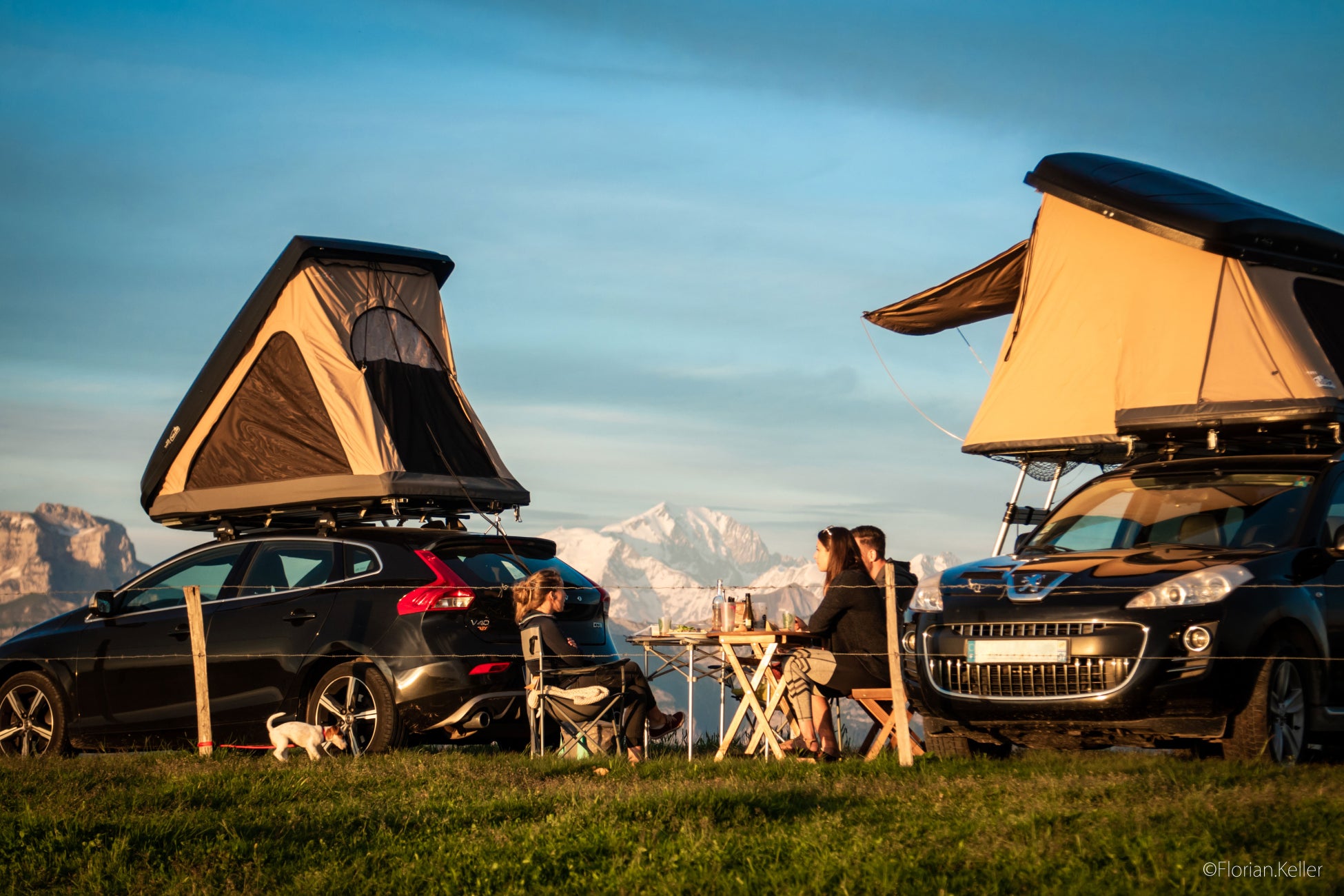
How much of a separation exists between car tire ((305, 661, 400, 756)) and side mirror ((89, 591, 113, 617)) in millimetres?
2098

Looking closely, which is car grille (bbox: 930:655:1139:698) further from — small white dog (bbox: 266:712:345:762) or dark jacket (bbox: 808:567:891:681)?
small white dog (bbox: 266:712:345:762)

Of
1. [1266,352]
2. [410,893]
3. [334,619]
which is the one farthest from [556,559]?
[1266,352]

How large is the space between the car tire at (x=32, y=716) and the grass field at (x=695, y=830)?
2769 mm

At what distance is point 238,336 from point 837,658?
21.8ft

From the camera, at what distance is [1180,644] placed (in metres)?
6.81

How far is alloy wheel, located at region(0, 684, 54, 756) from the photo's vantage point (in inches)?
406

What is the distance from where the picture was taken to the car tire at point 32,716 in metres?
10.2

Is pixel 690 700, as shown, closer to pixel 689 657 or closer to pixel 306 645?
pixel 689 657

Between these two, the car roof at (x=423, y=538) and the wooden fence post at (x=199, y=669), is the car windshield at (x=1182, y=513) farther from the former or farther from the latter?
the wooden fence post at (x=199, y=669)

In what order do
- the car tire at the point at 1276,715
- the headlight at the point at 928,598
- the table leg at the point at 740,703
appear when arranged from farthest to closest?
the table leg at the point at 740,703, the headlight at the point at 928,598, the car tire at the point at 1276,715

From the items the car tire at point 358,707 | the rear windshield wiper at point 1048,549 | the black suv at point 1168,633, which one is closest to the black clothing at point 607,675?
the car tire at point 358,707

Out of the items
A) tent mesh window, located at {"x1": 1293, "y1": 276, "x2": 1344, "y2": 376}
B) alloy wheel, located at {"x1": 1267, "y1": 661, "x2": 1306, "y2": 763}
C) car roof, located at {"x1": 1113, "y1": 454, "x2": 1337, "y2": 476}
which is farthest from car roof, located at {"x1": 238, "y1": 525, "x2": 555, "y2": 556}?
tent mesh window, located at {"x1": 1293, "y1": 276, "x2": 1344, "y2": 376}

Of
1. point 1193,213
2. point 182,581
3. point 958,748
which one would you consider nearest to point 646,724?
point 958,748

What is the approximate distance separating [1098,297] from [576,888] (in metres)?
7.85
